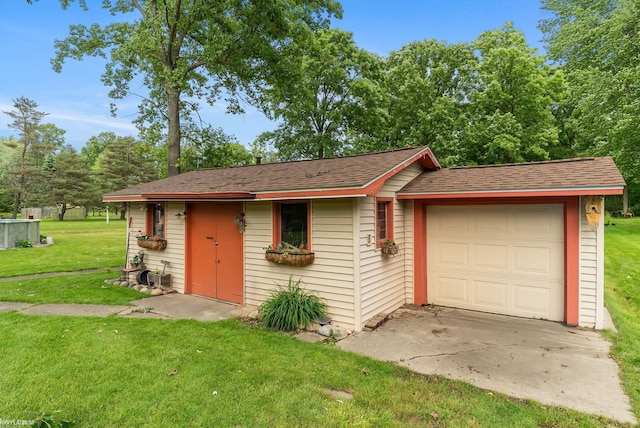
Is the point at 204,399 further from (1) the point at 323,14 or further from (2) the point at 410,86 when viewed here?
(2) the point at 410,86

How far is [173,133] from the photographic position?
12.0m

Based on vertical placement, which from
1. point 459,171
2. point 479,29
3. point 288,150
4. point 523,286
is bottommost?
point 523,286

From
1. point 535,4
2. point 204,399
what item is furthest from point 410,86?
point 204,399

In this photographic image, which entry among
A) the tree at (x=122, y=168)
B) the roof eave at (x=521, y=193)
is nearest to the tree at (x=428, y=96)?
the roof eave at (x=521, y=193)

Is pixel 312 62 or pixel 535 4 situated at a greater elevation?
pixel 535 4

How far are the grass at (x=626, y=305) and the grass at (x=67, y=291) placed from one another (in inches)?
315

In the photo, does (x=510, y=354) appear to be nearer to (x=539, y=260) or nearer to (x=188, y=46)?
(x=539, y=260)

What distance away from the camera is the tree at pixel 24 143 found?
32.4 m

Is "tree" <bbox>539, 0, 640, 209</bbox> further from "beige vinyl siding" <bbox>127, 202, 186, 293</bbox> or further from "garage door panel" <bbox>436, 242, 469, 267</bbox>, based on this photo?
"beige vinyl siding" <bbox>127, 202, 186, 293</bbox>

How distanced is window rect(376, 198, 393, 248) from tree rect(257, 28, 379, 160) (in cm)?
1131

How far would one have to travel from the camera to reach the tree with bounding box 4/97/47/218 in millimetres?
32375

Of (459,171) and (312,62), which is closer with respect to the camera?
(459,171)

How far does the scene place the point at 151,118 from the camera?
45.8 ft

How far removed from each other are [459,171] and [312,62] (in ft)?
39.4
